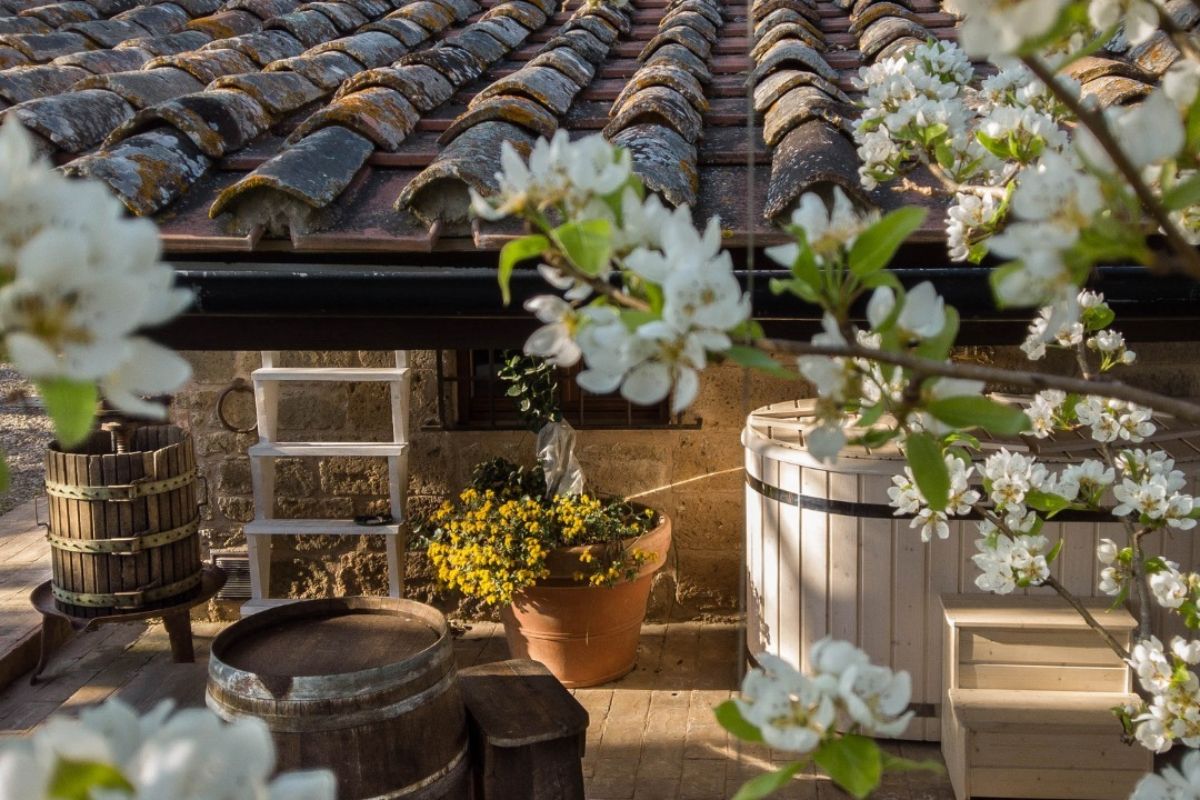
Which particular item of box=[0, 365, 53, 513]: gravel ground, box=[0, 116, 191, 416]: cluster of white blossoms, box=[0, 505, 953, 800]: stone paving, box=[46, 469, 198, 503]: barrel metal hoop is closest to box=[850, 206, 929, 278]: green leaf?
box=[0, 116, 191, 416]: cluster of white blossoms

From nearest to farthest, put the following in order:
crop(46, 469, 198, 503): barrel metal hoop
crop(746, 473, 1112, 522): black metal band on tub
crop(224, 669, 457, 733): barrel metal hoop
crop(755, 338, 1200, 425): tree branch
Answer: crop(755, 338, 1200, 425): tree branch → crop(224, 669, 457, 733): barrel metal hoop → crop(746, 473, 1112, 522): black metal band on tub → crop(46, 469, 198, 503): barrel metal hoop

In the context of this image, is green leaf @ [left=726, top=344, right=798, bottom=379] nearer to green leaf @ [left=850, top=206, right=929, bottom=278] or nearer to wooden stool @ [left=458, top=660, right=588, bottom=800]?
green leaf @ [left=850, top=206, right=929, bottom=278]

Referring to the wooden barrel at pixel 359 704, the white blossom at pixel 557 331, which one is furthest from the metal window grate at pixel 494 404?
the white blossom at pixel 557 331

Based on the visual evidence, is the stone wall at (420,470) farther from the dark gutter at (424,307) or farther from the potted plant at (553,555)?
the dark gutter at (424,307)

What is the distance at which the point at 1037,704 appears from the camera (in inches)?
162

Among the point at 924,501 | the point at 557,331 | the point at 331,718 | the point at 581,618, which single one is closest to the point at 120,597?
the point at 581,618

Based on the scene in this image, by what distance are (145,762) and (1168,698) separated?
5.17ft

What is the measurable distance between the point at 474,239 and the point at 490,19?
223 centimetres

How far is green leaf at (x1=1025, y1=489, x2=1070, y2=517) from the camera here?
5.99ft

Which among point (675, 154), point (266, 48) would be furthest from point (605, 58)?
point (675, 154)

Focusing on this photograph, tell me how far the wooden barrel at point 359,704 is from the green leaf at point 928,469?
2288 mm

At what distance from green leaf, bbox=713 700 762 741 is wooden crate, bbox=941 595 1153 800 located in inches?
138

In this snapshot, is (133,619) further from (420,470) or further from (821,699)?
(821,699)

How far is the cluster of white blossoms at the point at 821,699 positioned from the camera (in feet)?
2.71
